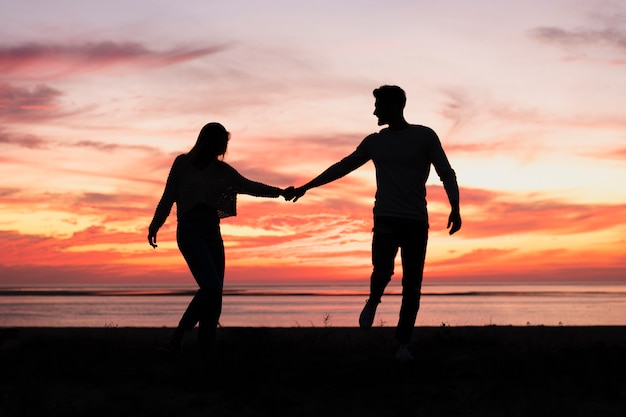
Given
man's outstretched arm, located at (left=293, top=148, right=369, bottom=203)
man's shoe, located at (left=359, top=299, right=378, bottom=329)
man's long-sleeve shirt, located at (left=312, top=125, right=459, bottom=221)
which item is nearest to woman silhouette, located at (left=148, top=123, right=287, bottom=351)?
man's outstretched arm, located at (left=293, top=148, right=369, bottom=203)

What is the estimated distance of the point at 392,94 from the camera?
7.58m

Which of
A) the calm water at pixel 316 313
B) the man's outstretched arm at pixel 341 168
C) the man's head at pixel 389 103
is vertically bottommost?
the calm water at pixel 316 313

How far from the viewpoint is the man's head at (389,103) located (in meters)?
7.58

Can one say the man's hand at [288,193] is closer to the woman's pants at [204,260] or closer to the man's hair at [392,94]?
the woman's pants at [204,260]

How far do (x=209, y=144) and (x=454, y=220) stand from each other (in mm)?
2601

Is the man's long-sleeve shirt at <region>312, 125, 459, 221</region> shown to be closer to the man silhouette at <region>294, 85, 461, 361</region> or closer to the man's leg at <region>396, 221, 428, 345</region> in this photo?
the man silhouette at <region>294, 85, 461, 361</region>

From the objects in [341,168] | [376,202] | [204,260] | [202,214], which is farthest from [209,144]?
[376,202]
